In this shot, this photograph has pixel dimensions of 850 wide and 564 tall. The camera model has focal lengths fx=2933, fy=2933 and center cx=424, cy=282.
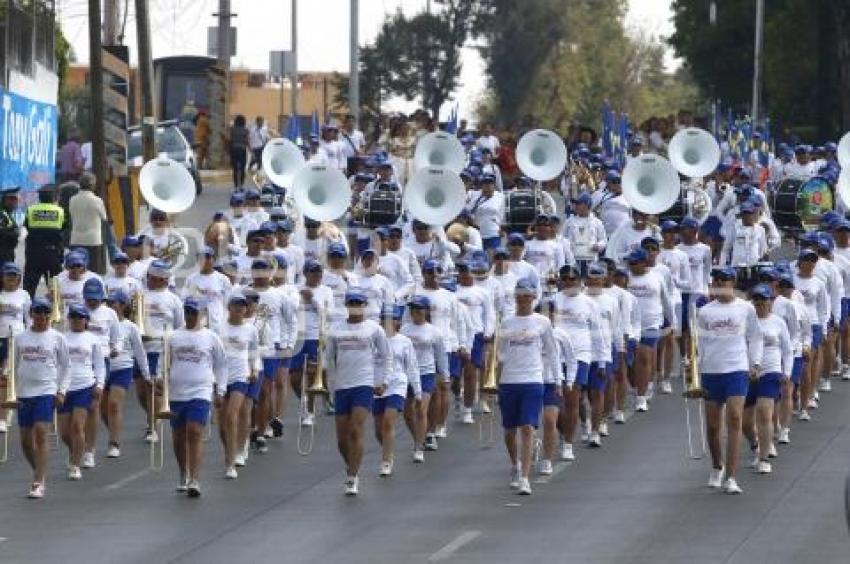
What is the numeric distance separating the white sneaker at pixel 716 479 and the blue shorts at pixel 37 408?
556 centimetres

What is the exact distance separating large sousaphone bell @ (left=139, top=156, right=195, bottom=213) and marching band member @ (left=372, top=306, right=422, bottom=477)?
10.7 meters

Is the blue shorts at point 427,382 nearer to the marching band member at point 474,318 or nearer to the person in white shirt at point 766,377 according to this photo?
the marching band member at point 474,318

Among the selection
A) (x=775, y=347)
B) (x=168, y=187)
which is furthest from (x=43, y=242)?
(x=775, y=347)

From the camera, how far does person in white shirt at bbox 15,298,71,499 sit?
24469 mm

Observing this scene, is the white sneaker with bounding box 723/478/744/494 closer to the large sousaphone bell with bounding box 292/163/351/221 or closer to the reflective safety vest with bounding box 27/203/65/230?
the reflective safety vest with bounding box 27/203/65/230

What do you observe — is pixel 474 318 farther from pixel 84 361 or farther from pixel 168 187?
pixel 168 187

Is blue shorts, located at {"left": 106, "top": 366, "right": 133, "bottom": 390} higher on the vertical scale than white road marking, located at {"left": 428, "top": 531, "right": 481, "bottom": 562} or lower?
higher

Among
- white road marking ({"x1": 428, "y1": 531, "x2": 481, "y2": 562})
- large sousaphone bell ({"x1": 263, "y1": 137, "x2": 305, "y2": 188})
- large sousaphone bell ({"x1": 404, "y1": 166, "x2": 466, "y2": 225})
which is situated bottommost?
white road marking ({"x1": 428, "y1": 531, "x2": 481, "y2": 562})

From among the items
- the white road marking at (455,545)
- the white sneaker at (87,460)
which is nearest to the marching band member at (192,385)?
the white sneaker at (87,460)

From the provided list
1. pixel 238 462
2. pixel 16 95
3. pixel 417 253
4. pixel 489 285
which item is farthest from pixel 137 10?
pixel 238 462

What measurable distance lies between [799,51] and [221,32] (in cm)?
1957

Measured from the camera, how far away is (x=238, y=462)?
86.3ft

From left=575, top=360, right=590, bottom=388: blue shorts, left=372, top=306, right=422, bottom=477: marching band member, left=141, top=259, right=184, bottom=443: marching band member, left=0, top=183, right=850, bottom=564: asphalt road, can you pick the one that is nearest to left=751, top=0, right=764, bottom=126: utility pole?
left=0, top=183, right=850, bottom=564: asphalt road

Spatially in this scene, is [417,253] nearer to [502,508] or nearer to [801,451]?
[801,451]
